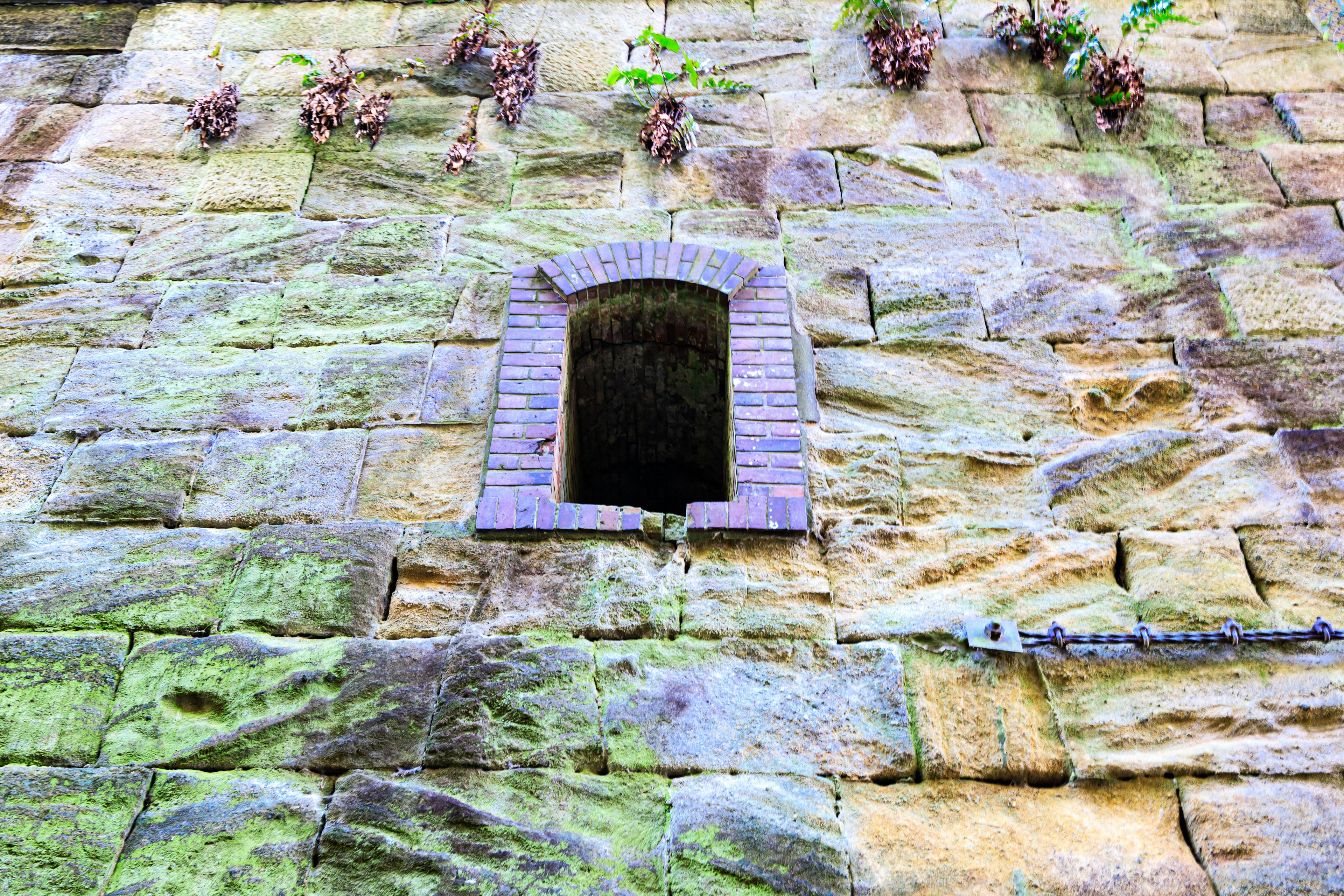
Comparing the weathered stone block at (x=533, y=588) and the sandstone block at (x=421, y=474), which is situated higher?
the sandstone block at (x=421, y=474)

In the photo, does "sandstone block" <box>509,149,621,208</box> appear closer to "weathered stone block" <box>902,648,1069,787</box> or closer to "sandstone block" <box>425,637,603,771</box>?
"sandstone block" <box>425,637,603,771</box>

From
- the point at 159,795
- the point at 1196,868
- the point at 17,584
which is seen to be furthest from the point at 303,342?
the point at 1196,868

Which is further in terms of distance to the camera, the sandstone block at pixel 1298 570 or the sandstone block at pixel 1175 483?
the sandstone block at pixel 1175 483

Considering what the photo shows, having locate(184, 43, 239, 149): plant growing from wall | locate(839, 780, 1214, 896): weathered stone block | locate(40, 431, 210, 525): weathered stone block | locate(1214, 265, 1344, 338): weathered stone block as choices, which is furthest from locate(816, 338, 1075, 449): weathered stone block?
locate(184, 43, 239, 149): plant growing from wall

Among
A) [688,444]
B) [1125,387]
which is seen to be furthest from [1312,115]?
[688,444]

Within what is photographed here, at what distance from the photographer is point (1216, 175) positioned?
428cm

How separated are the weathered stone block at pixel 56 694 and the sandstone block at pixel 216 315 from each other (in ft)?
4.29

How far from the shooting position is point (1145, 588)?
9.95 feet

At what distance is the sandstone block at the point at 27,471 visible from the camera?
3270 millimetres

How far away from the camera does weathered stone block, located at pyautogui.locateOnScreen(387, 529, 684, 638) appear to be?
116 inches

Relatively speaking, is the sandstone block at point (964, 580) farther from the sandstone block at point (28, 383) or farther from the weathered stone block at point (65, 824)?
the sandstone block at point (28, 383)

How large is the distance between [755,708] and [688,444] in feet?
5.68

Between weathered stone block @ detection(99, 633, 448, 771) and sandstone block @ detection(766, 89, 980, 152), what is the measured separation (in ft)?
9.73

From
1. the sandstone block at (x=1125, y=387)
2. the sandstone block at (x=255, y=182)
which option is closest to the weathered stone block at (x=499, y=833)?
the sandstone block at (x=1125, y=387)
